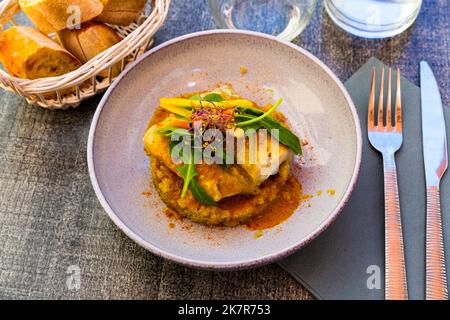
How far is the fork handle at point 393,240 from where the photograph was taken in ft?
6.36

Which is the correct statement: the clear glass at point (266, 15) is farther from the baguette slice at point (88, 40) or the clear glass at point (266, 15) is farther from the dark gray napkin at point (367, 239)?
the dark gray napkin at point (367, 239)

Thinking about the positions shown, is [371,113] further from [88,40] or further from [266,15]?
[88,40]

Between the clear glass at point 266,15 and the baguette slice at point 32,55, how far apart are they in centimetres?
83

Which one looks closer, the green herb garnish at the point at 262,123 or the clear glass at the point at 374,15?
the green herb garnish at the point at 262,123

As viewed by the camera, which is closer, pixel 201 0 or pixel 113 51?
pixel 113 51

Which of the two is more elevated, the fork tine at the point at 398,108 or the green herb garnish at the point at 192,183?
the fork tine at the point at 398,108

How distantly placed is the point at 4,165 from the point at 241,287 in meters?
1.15

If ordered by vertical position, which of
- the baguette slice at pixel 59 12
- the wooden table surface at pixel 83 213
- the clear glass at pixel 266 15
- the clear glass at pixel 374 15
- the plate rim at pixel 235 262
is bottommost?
the wooden table surface at pixel 83 213

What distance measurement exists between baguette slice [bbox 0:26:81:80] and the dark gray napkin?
124cm

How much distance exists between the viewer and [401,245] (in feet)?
6.64

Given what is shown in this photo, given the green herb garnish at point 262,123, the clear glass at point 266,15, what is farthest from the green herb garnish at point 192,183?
the clear glass at point 266,15

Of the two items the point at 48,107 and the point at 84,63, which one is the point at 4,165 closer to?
the point at 48,107
